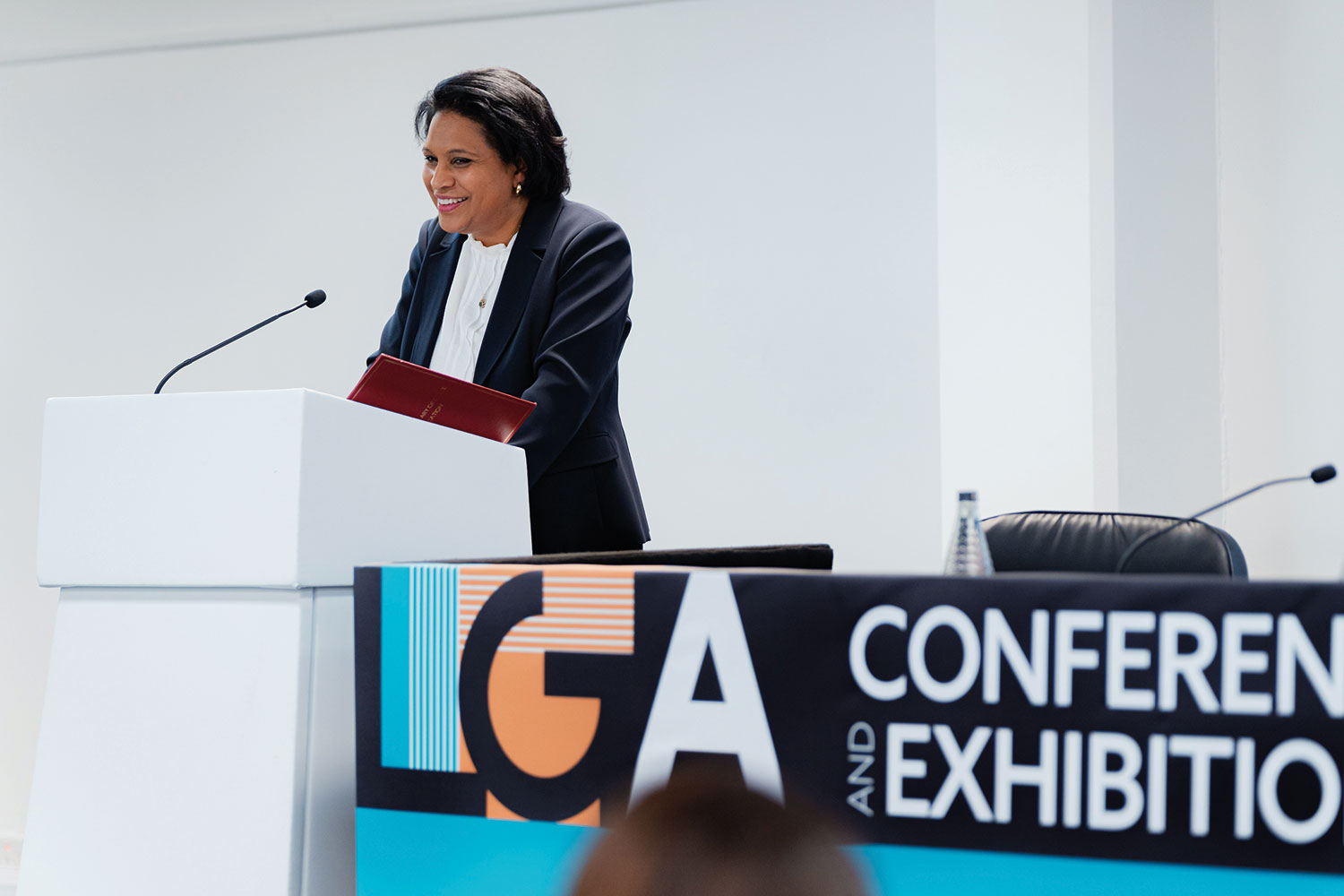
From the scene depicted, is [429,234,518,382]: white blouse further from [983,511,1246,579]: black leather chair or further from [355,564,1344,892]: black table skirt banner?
[983,511,1246,579]: black leather chair

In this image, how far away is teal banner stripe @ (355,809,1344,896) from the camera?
0.66 meters

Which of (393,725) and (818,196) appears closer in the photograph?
(393,725)

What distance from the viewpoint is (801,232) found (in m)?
3.15

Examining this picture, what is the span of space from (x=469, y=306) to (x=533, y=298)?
0.47 feet

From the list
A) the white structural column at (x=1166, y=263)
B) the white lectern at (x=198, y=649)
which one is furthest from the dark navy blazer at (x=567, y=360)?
the white structural column at (x=1166, y=263)

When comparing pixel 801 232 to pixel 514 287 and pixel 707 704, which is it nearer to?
pixel 514 287

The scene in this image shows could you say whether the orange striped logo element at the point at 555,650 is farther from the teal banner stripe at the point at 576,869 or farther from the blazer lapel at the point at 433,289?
the blazer lapel at the point at 433,289

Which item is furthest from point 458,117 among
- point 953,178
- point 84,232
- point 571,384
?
point 84,232

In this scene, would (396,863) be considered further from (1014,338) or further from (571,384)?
(1014,338)

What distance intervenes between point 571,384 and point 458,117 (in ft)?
1.76

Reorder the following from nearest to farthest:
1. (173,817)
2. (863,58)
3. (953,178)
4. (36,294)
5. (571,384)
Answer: (173,817)
(571,384)
(953,178)
(863,58)
(36,294)

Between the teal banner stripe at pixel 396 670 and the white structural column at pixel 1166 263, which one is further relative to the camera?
the white structural column at pixel 1166 263

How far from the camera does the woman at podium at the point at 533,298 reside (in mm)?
1640

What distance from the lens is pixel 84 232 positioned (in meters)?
3.78
